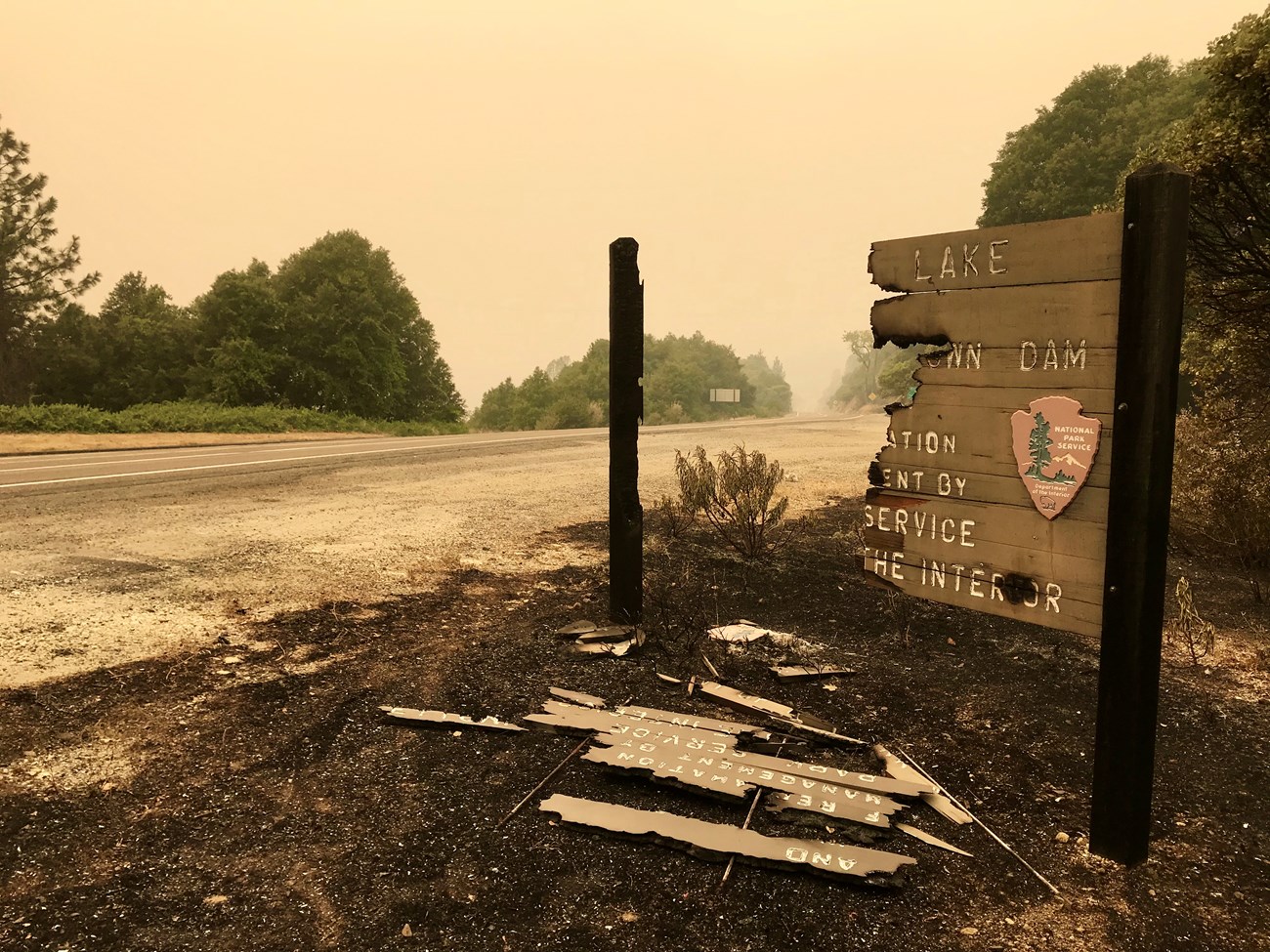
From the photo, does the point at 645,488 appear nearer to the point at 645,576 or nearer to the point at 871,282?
the point at 645,576

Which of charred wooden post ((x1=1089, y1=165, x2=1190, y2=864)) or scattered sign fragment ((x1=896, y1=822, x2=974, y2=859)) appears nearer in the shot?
charred wooden post ((x1=1089, y1=165, x2=1190, y2=864))

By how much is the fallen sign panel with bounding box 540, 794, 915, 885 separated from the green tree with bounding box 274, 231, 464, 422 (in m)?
32.6

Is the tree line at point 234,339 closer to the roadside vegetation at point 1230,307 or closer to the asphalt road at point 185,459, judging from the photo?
the asphalt road at point 185,459

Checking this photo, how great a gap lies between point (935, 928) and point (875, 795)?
0.67 meters

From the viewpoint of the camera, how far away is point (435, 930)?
219 cm

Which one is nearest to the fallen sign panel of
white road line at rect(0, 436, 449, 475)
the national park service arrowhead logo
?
the national park service arrowhead logo

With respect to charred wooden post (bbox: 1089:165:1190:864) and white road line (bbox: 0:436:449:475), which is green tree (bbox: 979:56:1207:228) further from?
charred wooden post (bbox: 1089:165:1190:864)

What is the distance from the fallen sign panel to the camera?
2.46 metres

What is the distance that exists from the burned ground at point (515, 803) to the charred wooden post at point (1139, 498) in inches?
11.6

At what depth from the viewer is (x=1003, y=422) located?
279 centimetres

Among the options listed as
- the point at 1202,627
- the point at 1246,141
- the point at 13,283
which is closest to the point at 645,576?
the point at 1202,627

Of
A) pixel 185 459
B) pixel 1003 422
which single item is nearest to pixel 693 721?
pixel 1003 422

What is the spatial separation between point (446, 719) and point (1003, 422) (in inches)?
112

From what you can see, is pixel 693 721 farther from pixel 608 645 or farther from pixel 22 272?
pixel 22 272
